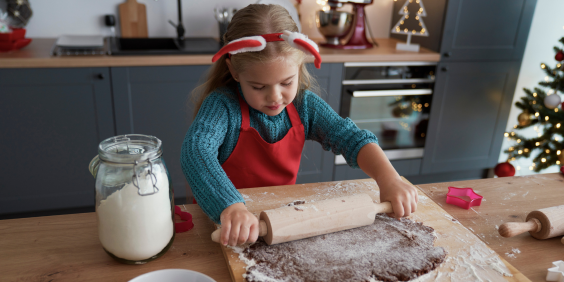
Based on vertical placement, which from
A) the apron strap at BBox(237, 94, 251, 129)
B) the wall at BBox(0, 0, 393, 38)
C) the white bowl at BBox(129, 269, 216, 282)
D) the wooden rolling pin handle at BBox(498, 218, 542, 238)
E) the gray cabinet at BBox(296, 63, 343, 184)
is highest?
the wall at BBox(0, 0, 393, 38)

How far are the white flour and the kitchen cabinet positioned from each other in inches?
76.3

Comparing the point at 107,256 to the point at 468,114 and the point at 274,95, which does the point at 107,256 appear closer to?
the point at 274,95

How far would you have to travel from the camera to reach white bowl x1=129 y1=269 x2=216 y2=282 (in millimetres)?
481

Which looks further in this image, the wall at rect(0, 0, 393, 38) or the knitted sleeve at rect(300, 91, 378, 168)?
the wall at rect(0, 0, 393, 38)

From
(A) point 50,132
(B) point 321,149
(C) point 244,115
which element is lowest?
(B) point 321,149

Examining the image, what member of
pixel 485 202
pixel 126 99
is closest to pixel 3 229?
pixel 485 202

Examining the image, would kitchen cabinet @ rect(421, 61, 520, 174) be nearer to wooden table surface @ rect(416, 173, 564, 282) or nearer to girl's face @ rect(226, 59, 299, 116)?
wooden table surface @ rect(416, 173, 564, 282)

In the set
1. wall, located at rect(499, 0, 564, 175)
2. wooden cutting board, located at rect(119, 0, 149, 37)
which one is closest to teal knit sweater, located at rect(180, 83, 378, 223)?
wooden cutting board, located at rect(119, 0, 149, 37)

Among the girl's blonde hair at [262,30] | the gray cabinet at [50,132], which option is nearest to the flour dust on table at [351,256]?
the girl's blonde hair at [262,30]

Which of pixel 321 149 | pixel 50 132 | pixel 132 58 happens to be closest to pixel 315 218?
pixel 132 58

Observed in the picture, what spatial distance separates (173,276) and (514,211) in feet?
2.27

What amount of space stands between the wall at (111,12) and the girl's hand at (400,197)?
1.67 m

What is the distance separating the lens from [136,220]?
0.55 metres

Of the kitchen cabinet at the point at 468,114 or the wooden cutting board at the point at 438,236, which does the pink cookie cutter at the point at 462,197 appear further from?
the kitchen cabinet at the point at 468,114
